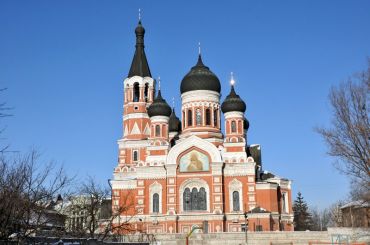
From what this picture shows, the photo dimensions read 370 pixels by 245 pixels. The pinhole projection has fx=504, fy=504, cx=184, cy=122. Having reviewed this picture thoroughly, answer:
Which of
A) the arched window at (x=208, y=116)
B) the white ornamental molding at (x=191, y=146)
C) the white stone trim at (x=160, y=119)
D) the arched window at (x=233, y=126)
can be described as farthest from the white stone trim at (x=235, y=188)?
the white stone trim at (x=160, y=119)

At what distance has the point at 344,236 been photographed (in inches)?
1286

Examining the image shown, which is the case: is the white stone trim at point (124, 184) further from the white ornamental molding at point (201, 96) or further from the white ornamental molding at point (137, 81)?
the white ornamental molding at point (137, 81)

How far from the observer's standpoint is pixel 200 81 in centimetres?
4847

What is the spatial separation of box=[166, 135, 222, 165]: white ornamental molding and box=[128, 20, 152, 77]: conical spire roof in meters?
10.5

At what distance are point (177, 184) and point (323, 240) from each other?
14438mm

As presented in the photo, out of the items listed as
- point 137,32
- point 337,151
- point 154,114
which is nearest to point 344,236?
point 337,151

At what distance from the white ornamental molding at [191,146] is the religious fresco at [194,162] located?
1.81 feet

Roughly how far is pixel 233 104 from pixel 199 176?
25.1 ft

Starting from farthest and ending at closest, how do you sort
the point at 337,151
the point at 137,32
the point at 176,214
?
1. the point at 137,32
2. the point at 176,214
3. the point at 337,151

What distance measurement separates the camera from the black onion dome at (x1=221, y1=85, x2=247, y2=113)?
46.3 meters

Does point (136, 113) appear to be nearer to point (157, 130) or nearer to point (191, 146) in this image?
point (157, 130)

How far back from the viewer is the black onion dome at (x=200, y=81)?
159ft

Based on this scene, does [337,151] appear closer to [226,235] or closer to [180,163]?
[226,235]

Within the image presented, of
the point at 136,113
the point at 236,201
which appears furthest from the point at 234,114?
the point at 136,113
